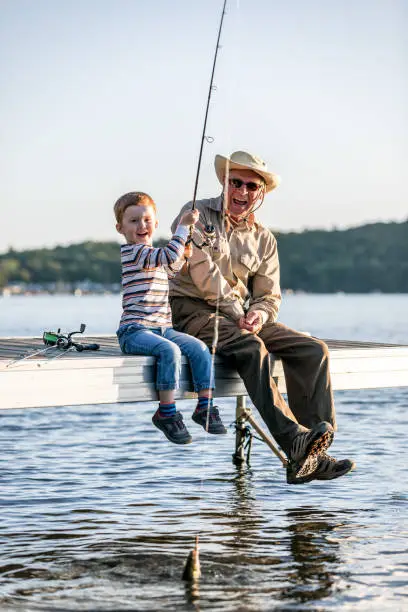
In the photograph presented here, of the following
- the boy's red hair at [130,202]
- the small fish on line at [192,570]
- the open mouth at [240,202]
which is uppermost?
the open mouth at [240,202]

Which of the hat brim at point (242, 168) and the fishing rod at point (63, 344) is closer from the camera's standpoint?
the hat brim at point (242, 168)

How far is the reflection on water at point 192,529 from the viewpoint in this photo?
23.1 ft

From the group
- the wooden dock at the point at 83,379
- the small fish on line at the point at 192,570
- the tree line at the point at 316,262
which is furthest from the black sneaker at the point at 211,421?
the tree line at the point at 316,262

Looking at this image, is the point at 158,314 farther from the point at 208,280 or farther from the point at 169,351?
the point at 208,280

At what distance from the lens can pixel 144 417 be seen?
18156 mm

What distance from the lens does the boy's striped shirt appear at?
7453 mm

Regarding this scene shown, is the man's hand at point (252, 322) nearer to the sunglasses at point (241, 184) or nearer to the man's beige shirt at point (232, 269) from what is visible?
the man's beige shirt at point (232, 269)

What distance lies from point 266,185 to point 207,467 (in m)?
4.77

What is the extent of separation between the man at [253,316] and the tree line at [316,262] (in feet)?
257

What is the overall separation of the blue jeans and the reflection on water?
1.19 m

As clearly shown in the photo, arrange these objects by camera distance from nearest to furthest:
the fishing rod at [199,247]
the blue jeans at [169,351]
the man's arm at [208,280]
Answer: the fishing rod at [199,247]
the blue jeans at [169,351]
the man's arm at [208,280]

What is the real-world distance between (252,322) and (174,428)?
0.94m

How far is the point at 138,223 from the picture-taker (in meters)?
7.60

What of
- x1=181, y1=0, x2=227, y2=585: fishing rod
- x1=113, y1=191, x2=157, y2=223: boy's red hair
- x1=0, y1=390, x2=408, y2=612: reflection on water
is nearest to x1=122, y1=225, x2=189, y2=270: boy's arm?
x1=181, y1=0, x2=227, y2=585: fishing rod
